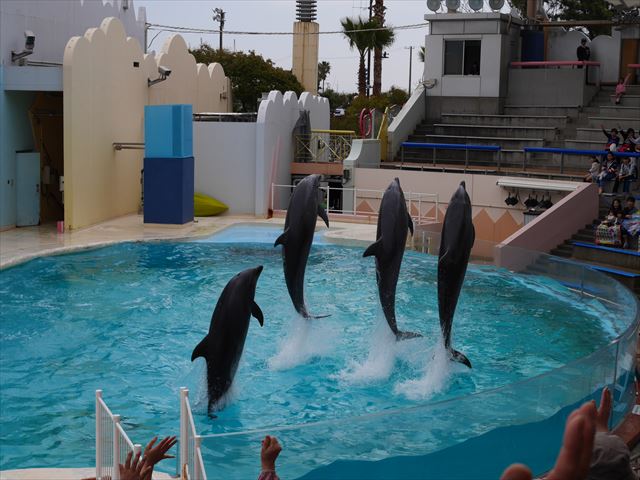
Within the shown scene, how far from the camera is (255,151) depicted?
837 inches

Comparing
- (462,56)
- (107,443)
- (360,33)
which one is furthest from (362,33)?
(107,443)

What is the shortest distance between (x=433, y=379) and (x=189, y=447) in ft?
15.8

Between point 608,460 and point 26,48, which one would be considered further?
point 26,48

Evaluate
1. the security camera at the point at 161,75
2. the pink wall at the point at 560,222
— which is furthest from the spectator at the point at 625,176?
the security camera at the point at 161,75

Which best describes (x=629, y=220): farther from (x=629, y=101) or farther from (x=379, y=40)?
(x=379, y=40)

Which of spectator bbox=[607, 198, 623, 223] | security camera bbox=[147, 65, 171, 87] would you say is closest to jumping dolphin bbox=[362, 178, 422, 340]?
spectator bbox=[607, 198, 623, 223]

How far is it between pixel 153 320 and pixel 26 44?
Answer: 28.5 ft

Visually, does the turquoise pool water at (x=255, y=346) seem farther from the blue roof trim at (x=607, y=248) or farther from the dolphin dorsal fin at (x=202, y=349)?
the blue roof trim at (x=607, y=248)

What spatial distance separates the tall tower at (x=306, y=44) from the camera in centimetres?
4094

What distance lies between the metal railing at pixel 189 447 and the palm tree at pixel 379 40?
117 feet

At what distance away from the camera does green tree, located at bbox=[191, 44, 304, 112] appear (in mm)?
43344

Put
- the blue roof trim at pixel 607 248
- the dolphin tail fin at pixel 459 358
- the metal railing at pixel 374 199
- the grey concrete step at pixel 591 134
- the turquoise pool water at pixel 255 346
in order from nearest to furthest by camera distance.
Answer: the turquoise pool water at pixel 255 346
the dolphin tail fin at pixel 459 358
the blue roof trim at pixel 607 248
the metal railing at pixel 374 199
the grey concrete step at pixel 591 134

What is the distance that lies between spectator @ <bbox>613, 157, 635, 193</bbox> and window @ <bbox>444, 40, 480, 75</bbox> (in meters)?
9.03

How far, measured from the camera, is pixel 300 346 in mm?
10445
